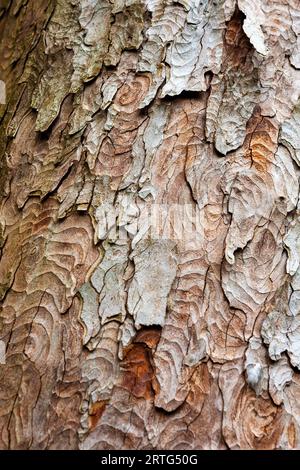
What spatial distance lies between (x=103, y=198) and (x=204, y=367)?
0.48m

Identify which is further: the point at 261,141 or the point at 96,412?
the point at 261,141

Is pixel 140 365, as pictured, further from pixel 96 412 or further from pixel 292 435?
pixel 292 435

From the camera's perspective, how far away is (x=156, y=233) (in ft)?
4.97

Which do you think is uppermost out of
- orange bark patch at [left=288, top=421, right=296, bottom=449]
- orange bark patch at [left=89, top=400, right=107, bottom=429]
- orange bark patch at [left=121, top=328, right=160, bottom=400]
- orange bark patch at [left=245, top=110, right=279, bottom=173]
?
orange bark patch at [left=245, top=110, right=279, bottom=173]

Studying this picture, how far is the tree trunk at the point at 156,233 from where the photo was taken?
4.55 feet

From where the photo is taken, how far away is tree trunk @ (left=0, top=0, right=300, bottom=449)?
139cm

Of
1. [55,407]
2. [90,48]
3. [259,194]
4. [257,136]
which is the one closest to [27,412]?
[55,407]

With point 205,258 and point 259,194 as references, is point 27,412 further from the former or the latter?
point 259,194

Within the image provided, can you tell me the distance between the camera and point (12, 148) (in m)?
1.82

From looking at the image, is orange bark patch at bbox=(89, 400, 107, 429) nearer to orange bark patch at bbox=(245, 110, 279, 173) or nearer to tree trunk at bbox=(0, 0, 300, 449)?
tree trunk at bbox=(0, 0, 300, 449)

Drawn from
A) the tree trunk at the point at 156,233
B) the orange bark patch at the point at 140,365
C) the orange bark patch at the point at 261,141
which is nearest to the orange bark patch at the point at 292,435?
the tree trunk at the point at 156,233

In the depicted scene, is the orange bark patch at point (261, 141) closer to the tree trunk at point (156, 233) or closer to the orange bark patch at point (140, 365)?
the tree trunk at point (156, 233)

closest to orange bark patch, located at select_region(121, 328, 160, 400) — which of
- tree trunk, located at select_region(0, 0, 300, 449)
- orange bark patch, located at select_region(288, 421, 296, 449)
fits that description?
tree trunk, located at select_region(0, 0, 300, 449)

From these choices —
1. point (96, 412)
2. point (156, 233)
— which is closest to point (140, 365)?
point (96, 412)
